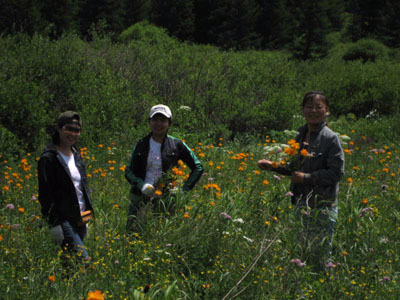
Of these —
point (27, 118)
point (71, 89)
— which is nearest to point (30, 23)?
point (71, 89)

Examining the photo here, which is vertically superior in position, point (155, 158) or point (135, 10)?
point (155, 158)

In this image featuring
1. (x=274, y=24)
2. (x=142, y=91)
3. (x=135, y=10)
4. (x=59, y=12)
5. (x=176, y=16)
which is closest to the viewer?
(x=142, y=91)

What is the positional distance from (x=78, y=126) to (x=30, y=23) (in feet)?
67.7

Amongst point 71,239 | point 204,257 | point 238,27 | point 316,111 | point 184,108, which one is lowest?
point 238,27

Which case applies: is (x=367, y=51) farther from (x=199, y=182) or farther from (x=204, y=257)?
(x=204, y=257)

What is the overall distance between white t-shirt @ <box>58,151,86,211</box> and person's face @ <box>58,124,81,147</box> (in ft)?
0.33

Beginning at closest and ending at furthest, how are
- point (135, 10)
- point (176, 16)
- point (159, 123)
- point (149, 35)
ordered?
point (159, 123), point (149, 35), point (176, 16), point (135, 10)

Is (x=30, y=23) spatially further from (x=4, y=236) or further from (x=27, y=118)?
(x=4, y=236)

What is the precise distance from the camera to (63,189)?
3250 millimetres

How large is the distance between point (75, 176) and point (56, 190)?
181 mm

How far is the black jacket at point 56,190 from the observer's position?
126 inches

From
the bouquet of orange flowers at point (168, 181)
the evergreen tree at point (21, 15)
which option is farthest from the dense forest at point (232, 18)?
the bouquet of orange flowers at point (168, 181)

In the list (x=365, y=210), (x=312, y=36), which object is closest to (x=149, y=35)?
(x=312, y=36)

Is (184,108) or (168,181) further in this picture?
(184,108)
